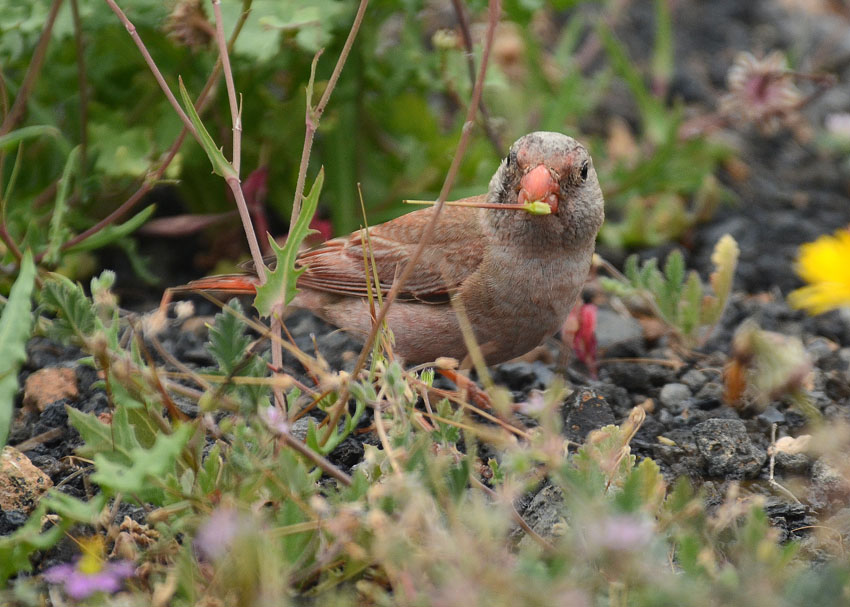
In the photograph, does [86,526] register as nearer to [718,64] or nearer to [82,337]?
[82,337]

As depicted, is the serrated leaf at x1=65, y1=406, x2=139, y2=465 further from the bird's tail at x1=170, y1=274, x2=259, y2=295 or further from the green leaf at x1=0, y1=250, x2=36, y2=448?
the bird's tail at x1=170, y1=274, x2=259, y2=295

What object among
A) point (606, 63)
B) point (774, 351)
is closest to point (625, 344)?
point (774, 351)

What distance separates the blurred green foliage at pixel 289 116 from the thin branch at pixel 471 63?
0.03 meters

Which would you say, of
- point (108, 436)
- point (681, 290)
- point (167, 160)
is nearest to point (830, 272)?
point (681, 290)

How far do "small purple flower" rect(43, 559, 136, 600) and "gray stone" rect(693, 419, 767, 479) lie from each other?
5.99 ft

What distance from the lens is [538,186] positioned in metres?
3.62

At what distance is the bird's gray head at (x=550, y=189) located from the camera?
144 inches

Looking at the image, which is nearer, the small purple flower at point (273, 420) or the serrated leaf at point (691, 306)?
the small purple flower at point (273, 420)

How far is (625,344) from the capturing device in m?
4.45

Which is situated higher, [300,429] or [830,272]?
[830,272]

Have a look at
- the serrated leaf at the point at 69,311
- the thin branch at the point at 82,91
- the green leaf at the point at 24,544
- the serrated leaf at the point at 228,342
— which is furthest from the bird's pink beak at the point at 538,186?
the green leaf at the point at 24,544

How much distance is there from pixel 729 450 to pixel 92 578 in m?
2.00

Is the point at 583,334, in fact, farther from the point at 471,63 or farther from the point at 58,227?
the point at 58,227

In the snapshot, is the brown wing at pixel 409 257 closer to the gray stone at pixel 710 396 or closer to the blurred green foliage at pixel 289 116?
the blurred green foliage at pixel 289 116
